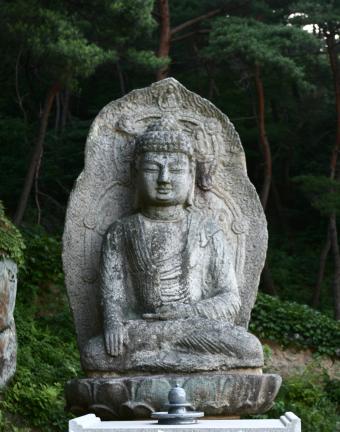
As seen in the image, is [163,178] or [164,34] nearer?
[163,178]

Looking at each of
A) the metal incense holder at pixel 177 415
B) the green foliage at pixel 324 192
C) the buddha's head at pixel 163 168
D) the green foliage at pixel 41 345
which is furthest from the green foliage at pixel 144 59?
the metal incense holder at pixel 177 415

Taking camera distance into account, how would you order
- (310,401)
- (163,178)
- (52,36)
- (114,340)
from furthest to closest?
(52,36), (310,401), (163,178), (114,340)

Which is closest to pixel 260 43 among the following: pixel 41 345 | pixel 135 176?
pixel 41 345

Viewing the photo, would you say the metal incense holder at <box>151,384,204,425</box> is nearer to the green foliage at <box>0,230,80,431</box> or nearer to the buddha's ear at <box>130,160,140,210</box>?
the buddha's ear at <box>130,160,140,210</box>

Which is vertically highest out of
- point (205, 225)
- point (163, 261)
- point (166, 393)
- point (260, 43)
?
point (260, 43)

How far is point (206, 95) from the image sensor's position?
20.5m

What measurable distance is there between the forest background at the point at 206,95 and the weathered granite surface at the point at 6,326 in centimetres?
15

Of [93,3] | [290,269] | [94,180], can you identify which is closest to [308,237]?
[290,269]

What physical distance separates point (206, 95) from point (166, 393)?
13.8 m

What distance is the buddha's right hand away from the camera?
7465 mm

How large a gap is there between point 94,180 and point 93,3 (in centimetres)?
527

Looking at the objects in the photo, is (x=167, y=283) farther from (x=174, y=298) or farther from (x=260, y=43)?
(x=260, y=43)

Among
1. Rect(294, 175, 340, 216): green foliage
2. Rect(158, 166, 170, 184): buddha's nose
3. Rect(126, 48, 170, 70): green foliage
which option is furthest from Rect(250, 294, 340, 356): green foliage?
Rect(158, 166, 170, 184): buddha's nose

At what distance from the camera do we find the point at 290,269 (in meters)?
19.8
